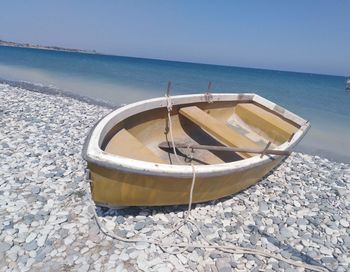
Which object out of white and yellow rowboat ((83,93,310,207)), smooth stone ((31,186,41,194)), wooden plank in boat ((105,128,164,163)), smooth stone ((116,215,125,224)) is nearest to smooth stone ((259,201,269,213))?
white and yellow rowboat ((83,93,310,207))

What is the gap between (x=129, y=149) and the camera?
4125 mm

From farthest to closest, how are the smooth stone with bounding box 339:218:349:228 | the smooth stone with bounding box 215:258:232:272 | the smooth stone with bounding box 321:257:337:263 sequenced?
the smooth stone with bounding box 339:218:349:228 < the smooth stone with bounding box 321:257:337:263 < the smooth stone with bounding box 215:258:232:272

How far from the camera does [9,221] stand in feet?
12.1

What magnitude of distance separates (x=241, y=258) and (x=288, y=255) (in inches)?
25.3

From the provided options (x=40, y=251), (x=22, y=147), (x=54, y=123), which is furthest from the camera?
(x=54, y=123)

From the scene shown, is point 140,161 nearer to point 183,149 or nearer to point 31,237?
point 31,237

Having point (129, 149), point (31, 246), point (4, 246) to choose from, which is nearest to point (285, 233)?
point (129, 149)

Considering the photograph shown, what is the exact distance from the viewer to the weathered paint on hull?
3.24m

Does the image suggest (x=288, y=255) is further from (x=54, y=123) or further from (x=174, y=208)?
(x=54, y=123)

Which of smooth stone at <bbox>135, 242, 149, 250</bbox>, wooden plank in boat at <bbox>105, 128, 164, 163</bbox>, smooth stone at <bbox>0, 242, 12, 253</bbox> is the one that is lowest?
smooth stone at <bbox>0, 242, 12, 253</bbox>

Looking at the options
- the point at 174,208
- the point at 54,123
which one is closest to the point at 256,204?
the point at 174,208

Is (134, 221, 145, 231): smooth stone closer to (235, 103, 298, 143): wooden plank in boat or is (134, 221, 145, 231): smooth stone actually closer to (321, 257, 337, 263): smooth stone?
(321, 257, 337, 263): smooth stone

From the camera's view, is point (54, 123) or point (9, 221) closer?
point (9, 221)

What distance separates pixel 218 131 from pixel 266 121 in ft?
6.31
